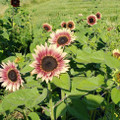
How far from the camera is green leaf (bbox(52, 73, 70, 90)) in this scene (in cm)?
81

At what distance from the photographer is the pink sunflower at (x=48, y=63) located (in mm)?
885

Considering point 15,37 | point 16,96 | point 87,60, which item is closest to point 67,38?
point 87,60

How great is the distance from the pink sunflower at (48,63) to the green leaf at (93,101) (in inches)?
8.4

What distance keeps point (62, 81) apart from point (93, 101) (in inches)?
8.9

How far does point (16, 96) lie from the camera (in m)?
0.90

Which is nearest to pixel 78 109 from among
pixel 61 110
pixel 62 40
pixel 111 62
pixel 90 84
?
pixel 61 110

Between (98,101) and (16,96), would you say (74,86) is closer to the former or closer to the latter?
(98,101)

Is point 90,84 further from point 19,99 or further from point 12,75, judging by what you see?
point 12,75

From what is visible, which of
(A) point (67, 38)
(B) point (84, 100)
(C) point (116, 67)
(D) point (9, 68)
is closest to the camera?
(C) point (116, 67)

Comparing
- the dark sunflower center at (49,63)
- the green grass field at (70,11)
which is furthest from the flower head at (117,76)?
the green grass field at (70,11)

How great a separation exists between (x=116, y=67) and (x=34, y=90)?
0.41m

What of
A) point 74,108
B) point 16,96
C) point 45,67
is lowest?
point 74,108

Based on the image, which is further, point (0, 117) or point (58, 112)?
point (0, 117)

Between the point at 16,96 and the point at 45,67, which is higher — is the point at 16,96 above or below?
below
